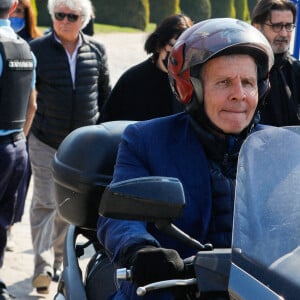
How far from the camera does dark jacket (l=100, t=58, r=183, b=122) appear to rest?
→ 600 centimetres

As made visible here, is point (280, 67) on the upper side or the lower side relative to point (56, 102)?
upper

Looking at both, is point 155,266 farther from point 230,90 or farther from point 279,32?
point 279,32

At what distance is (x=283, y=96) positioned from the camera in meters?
5.67

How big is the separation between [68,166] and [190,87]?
32.1 inches

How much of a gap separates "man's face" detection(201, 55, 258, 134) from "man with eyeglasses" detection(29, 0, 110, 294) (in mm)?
3397

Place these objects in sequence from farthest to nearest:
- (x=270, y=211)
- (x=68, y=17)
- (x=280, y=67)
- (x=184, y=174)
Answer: (x=68, y=17) → (x=280, y=67) → (x=184, y=174) → (x=270, y=211)

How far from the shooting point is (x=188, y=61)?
3.20 metres

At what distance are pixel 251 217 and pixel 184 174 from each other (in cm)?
74

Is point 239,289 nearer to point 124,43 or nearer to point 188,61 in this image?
point 188,61

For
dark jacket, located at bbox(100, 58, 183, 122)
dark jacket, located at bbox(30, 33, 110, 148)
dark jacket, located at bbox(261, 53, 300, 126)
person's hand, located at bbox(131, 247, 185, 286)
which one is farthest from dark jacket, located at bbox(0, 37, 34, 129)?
person's hand, located at bbox(131, 247, 185, 286)

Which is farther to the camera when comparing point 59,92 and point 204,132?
point 59,92

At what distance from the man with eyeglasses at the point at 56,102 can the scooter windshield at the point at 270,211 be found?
13.1 feet

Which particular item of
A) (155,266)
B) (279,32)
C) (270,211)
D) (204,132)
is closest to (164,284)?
(155,266)

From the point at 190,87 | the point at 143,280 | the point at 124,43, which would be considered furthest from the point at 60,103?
the point at 124,43
